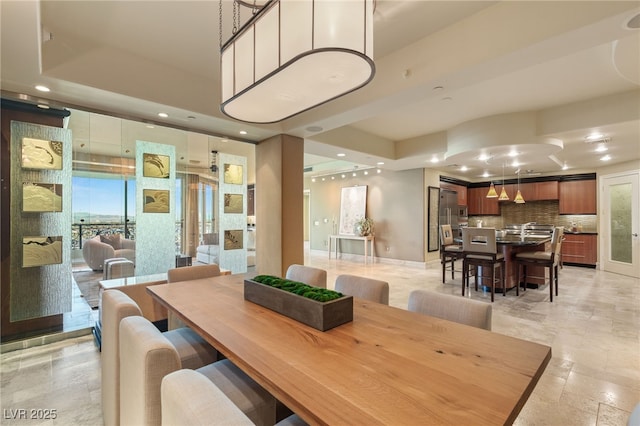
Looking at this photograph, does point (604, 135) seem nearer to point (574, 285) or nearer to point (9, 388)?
point (574, 285)

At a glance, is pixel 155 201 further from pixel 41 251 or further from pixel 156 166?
pixel 41 251

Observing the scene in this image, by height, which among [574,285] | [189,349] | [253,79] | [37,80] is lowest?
[574,285]

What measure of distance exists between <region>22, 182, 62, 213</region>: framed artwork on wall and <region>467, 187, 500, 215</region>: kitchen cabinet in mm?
9897

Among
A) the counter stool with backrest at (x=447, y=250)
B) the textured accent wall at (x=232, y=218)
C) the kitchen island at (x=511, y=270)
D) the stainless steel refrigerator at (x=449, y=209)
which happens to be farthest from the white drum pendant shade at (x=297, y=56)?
the stainless steel refrigerator at (x=449, y=209)

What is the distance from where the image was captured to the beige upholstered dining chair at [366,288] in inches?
78.9

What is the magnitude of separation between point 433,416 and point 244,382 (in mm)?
950

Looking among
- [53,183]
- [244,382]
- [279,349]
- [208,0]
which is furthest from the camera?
[53,183]

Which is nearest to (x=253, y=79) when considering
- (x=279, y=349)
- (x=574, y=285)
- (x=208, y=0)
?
(x=208, y=0)

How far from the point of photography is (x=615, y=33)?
1.93 m

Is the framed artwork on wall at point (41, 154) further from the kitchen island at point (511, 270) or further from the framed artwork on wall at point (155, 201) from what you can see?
the kitchen island at point (511, 270)

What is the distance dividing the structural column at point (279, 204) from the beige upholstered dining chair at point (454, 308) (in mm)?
2645

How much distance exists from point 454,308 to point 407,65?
2.20 m

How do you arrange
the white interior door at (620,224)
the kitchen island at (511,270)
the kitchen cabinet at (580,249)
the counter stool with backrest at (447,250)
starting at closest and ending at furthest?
the kitchen island at (511,270) → the counter stool with backrest at (447,250) → the white interior door at (620,224) → the kitchen cabinet at (580,249)

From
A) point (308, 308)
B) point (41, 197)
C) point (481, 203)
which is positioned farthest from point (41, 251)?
point (481, 203)
